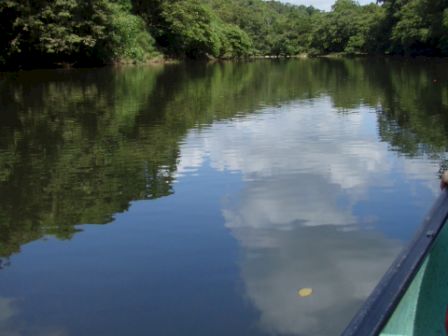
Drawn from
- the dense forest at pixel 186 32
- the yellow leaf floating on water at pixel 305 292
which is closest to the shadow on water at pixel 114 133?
the yellow leaf floating on water at pixel 305 292

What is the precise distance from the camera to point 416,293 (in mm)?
2715

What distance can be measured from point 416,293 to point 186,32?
49964mm

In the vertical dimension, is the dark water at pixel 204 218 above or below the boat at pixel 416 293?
below

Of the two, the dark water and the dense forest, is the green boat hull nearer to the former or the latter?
the dark water

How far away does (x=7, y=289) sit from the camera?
4375mm

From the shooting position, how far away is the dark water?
3.96 m

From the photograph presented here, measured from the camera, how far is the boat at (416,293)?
1.82 meters

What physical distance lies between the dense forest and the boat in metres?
32.1

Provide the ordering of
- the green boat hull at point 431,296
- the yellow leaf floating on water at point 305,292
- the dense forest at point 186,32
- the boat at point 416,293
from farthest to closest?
the dense forest at point 186,32, the yellow leaf floating on water at point 305,292, the green boat hull at point 431,296, the boat at point 416,293

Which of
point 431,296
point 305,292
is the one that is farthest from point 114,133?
point 431,296

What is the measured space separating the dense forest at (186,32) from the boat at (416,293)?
32.1 m

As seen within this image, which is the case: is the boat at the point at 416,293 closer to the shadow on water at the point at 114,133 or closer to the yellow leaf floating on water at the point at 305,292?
the yellow leaf floating on water at the point at 305,292

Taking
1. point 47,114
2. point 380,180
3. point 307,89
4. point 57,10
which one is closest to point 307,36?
point 57,10

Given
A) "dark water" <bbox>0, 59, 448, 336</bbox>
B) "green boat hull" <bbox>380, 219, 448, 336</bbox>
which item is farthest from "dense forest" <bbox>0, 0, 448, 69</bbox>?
"green boat hull" <bbox>380, 219, 448, 336</bbox>
